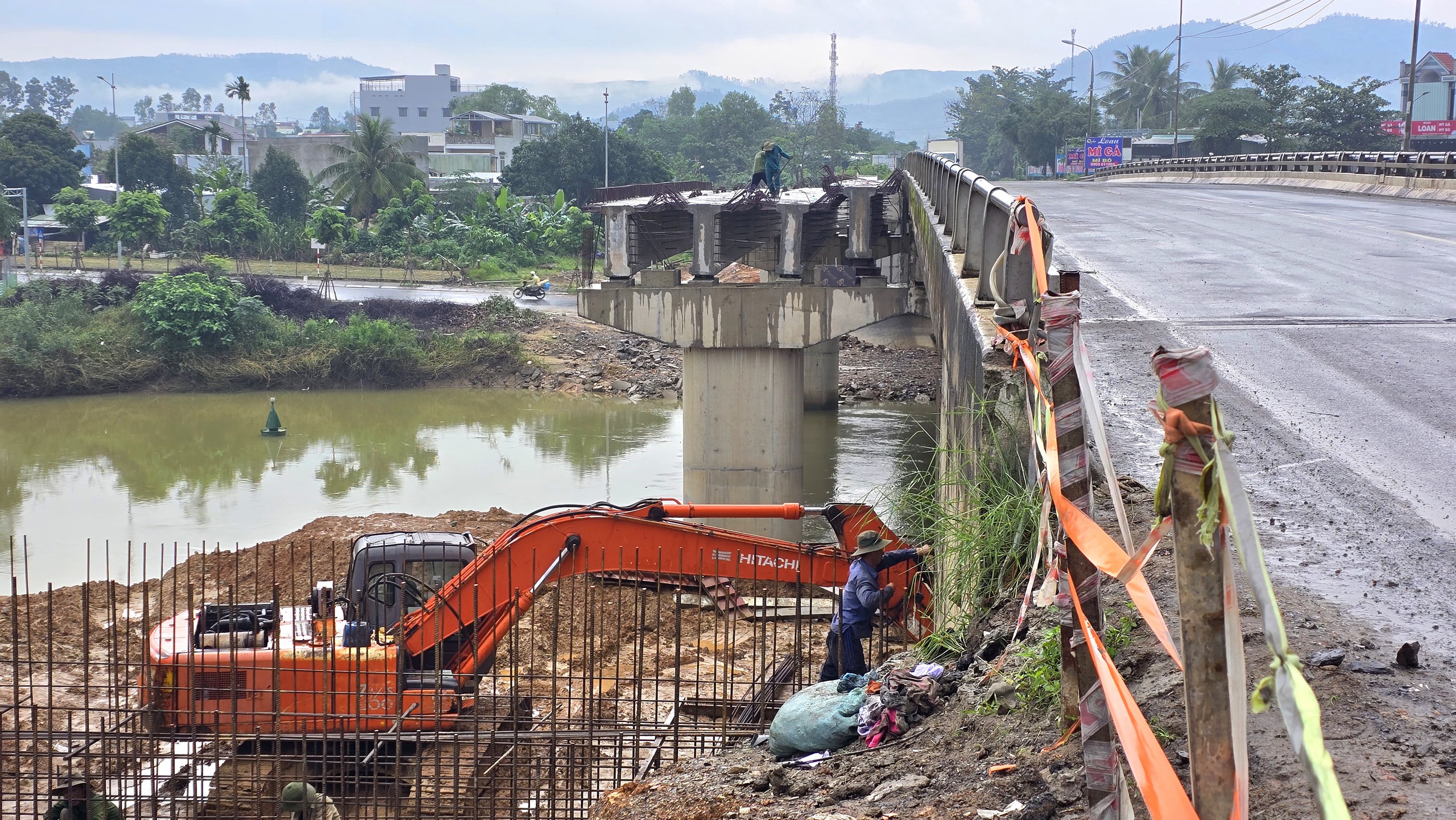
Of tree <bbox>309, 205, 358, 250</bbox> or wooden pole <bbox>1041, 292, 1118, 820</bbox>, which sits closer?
wooden pole <bbox>1041, 292, 1118, 820</bbox>

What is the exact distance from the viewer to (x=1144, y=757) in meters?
2.82

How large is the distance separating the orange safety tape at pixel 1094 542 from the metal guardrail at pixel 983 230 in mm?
1497

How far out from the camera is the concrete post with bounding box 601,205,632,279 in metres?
27.0

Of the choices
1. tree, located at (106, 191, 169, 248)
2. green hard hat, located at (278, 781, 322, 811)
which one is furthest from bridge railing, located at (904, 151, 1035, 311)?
tree, located at (106, 191, 169, 248)

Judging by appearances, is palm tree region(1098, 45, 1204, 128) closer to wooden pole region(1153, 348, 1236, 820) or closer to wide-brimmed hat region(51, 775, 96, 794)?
wide-brimmed hat region(51, 775, 96, 794)

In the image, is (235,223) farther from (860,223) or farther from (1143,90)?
(1143,90)

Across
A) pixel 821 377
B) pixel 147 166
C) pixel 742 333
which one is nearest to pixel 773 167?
pixel 742 333

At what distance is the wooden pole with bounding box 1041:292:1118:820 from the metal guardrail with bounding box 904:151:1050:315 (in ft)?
4.89

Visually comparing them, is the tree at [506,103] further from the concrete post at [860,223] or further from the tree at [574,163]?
the concrete post at [860,223]

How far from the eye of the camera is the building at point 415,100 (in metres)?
142

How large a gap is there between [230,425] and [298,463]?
22.0ft

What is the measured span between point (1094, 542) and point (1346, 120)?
224 feet

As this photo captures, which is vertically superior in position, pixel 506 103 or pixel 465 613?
pixel 506 103

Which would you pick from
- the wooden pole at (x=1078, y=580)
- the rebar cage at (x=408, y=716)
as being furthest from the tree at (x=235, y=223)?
the wooden pole at (x=1078, y=580)
